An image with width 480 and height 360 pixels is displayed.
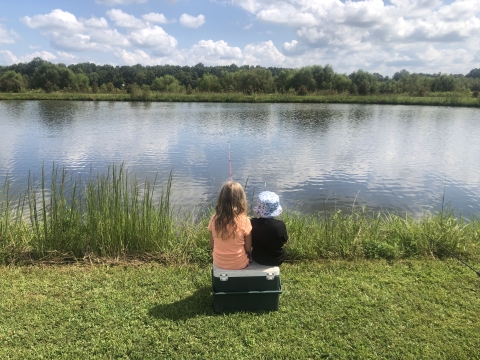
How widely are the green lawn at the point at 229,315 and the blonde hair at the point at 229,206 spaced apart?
0.80m

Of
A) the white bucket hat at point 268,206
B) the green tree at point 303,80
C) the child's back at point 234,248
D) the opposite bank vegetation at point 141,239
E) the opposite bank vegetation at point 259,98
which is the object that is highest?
the green tree at point 303,80

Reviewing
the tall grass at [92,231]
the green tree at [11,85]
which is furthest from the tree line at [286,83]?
the tall grass at [92,231]

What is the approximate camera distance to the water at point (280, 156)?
932 centimetres

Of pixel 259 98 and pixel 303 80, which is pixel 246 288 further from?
pixel 303 80

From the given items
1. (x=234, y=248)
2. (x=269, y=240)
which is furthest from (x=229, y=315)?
(x=269, y=240)

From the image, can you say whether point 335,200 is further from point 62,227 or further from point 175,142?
point 175,142

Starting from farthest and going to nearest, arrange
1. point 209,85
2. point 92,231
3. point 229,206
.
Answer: point 209,85 → point 92,231 → point 229,206

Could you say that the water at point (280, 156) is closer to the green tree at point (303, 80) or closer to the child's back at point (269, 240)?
the child's back at point (269, 240)

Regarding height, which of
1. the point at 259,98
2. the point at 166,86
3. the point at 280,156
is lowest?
the point at 280,156

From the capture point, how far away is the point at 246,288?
3178 mm

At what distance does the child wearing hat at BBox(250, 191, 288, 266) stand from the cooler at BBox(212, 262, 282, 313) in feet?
0.29

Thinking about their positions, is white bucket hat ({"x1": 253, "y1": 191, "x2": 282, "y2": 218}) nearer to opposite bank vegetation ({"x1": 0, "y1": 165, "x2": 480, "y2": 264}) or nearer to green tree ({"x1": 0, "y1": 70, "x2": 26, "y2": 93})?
opposite bank vegetation ({"x1": 0, "y1": 165, "x2": 480, "y2": 264})

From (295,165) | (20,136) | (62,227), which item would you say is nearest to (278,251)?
(62,227)

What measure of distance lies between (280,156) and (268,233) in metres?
10.7
